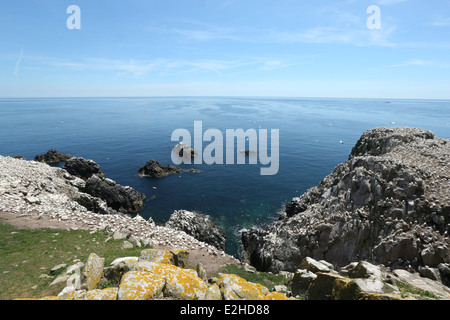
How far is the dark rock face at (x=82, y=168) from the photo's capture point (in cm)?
5200

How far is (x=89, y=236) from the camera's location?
63.5ft

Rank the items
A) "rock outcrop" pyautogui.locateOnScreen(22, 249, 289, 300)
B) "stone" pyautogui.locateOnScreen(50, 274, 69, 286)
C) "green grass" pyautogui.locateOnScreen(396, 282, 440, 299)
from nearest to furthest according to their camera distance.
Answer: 1. "rock outcrop" pyautogui.locateOnScreen(22, 249, 289, 300)
2. "green grass" pyautogui.locateOnScreen(396, 282, 440, 299)
3. "stone" pyautogui.locateOnScreen(50, 274, 69, 286)

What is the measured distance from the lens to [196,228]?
30203mm

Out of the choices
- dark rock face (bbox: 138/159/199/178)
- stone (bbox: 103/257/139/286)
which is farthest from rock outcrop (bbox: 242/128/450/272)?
dark rock face (bbox: 138/159/199/178)

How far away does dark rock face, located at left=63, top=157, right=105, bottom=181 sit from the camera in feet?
171

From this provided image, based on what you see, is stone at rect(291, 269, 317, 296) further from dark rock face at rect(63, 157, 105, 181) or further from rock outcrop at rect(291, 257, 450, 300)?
dark rock face at rect(63, 157, 105, 181)

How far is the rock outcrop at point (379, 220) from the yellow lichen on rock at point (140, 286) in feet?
58.8

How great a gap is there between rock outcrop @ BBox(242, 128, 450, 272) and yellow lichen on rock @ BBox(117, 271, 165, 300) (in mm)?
17932

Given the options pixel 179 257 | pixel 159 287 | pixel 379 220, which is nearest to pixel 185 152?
pixel 379 220

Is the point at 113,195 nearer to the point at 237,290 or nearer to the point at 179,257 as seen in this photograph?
the point at 179,257

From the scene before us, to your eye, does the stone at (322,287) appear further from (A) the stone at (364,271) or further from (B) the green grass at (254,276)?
(B) the green grass at (254,276)

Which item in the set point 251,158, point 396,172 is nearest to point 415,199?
point 396,172
